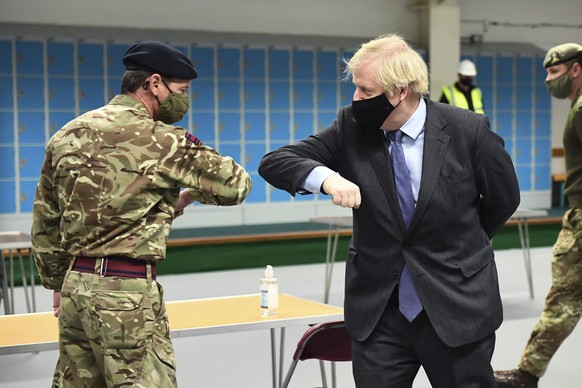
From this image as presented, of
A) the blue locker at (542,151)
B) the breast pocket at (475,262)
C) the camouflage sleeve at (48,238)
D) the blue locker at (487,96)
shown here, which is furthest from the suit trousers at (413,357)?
the blue locker at (542,151)

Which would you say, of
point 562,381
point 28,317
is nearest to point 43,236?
point 28,317

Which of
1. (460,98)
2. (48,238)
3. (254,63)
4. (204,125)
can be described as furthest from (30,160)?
(48,238)

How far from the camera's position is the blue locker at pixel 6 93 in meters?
10.0

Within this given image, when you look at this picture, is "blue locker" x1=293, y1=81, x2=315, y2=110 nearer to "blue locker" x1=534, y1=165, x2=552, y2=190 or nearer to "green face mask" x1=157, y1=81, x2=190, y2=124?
"blue locker" x1=534, y1=165, x2=552, y2=190

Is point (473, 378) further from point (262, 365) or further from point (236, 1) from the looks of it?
point (236, 1)

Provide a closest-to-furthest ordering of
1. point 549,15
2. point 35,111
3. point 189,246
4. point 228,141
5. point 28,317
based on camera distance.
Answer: point 28,317 < point 189,246 < point 35,111 < point 228,141 < point 549,15

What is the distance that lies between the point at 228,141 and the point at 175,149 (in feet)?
28.3

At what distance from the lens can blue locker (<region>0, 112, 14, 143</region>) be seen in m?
10.1

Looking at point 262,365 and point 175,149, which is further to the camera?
point 262,365

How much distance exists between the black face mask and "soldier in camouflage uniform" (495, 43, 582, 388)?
206cm

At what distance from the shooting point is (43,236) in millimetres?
2740

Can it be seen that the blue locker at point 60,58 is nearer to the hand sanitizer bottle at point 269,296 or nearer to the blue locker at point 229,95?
the blue locker at point 229,95

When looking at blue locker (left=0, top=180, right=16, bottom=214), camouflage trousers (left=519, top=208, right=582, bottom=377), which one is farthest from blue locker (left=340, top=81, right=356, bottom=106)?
camouflage trousers (left=519, top=208, right=582, bottom=377)

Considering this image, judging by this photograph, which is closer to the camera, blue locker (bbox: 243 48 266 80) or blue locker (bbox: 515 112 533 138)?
blue locker (bbox: 243 48 266 80)
